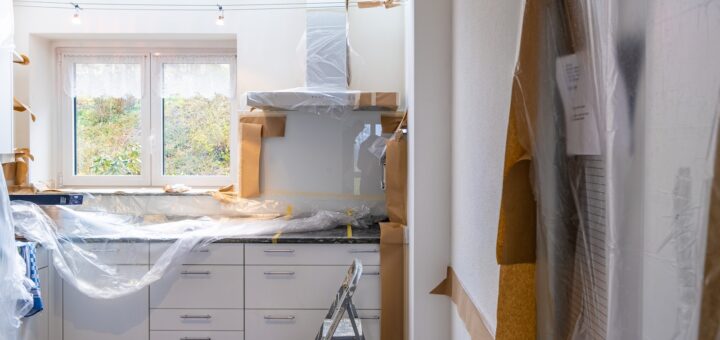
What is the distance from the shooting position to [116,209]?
9.75 feet

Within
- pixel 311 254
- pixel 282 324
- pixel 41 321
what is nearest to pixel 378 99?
pixel 311 254

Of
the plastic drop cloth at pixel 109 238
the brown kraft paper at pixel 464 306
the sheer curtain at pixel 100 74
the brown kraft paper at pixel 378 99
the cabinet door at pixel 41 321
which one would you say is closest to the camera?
the brown kraft paper at pixel 464 306

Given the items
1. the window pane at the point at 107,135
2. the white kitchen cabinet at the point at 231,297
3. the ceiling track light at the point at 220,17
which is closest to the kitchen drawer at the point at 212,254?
the white kitchen cabinet at the point at 231,297

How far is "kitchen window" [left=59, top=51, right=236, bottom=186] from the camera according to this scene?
3115 millimetres

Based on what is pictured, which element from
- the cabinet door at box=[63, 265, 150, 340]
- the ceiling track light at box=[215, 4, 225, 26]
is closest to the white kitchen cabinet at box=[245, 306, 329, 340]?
the cabinet door at box=[63, 265, 150, 340]

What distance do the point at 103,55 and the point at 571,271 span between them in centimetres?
323

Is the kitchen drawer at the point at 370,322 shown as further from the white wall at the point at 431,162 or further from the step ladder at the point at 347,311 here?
the white wall at the point at 431,162

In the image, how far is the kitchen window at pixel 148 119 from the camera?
10.2 feet

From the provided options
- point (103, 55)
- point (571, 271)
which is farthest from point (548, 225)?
point (103, 55)

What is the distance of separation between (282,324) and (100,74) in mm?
1988

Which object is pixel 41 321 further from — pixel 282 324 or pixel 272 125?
pixel 272 125

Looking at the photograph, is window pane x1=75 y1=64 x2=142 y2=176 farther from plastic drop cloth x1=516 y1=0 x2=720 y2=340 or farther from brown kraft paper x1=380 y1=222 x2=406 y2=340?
plastic drop cloth x1=516 y1=0 x2=720 y2=340

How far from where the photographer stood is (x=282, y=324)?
2455mm

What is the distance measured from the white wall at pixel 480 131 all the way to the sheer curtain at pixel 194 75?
1.76 metres
